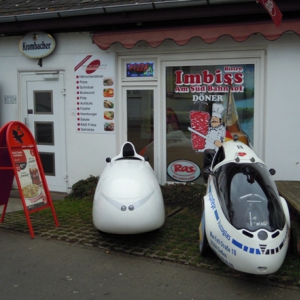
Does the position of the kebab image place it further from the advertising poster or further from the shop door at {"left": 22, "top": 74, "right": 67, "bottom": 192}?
the shop door at {"left": 22, "top": 74, "right": 67, "bottom": 192}

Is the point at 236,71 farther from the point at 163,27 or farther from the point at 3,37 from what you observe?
the point at 3,37

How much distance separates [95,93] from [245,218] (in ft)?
15.7

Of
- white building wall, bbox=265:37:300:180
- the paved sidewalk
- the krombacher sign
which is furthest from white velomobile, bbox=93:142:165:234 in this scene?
the krombacher sign

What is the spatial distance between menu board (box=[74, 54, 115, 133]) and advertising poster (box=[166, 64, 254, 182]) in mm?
1074

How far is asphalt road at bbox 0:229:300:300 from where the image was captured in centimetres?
430

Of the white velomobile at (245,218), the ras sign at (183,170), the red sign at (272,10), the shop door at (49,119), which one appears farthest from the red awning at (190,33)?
the white velomobile at (245,218)

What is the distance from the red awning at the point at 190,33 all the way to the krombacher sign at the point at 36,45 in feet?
3.82

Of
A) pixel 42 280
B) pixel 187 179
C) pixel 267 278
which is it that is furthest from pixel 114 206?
pixel 187 179

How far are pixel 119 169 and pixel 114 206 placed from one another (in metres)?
0.77

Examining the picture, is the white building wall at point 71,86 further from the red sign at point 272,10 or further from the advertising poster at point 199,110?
the red sign at point 272,10

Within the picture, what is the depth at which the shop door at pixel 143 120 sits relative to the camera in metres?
8.19

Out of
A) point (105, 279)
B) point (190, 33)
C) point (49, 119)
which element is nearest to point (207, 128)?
point (190, 33)

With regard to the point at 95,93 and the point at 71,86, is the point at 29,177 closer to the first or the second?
the point at 95,93

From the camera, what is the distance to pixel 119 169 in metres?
5.94
